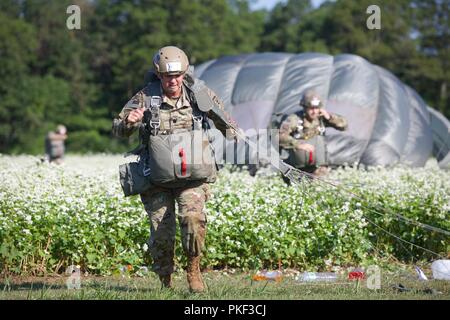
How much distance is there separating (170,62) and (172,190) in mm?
1255

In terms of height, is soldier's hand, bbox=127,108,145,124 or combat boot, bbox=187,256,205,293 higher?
soldier's hand, bbox=127,108,145,124

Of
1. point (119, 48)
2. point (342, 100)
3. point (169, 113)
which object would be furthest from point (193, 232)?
point (119, 48)

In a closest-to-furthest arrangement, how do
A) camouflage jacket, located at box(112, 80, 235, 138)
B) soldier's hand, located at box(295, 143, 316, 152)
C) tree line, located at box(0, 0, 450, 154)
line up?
camouflage jacket, located at box(112, 80, 235, 138), soldier's hand, located at box(295, 143, 316, 152), tree line, located at box(0, 0, 450, 154)

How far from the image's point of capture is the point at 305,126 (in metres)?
14.6

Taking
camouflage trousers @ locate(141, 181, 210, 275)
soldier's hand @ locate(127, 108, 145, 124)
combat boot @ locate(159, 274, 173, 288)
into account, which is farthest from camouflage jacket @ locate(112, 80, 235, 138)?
combat boot @ locate(159, 274, 173, 288)

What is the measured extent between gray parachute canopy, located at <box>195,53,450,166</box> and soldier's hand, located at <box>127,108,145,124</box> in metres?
13.4

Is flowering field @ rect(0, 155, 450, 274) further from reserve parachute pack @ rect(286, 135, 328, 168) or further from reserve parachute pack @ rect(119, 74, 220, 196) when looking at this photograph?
reserve parachute pack @ rect(119, 74, 220, 196)

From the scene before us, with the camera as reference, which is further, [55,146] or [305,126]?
[55,146]

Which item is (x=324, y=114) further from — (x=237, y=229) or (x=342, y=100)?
(x=342, y=100)

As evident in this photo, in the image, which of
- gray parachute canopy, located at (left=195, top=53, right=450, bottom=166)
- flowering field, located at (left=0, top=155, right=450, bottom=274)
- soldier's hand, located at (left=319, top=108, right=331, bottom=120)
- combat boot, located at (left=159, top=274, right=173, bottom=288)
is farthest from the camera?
gray parachute canopy, located at (left=195, top=53, right=450, bottom=166)

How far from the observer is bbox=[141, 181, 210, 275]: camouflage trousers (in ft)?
26.8

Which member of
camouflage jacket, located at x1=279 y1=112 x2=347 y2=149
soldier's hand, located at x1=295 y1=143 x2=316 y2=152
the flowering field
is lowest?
the flowering field
